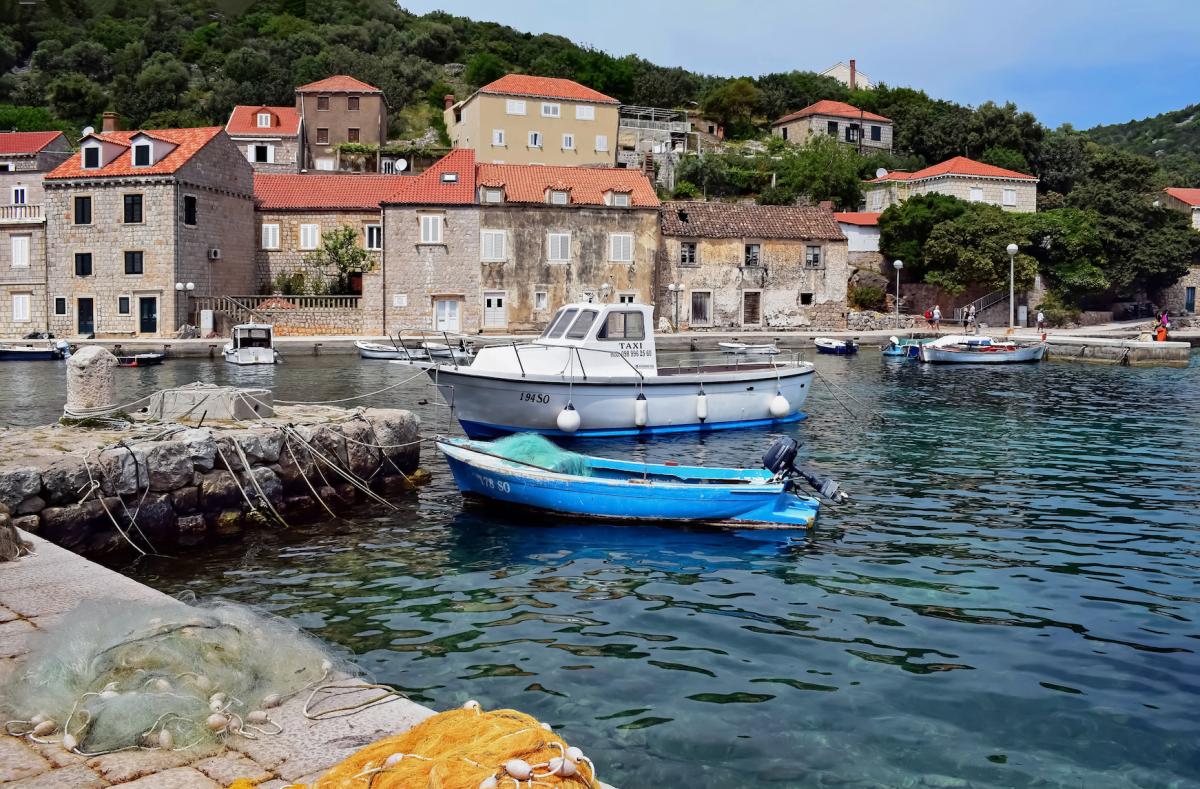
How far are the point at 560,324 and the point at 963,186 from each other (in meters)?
48.2

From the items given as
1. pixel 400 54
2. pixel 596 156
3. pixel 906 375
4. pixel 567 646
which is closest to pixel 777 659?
pixel 567 646

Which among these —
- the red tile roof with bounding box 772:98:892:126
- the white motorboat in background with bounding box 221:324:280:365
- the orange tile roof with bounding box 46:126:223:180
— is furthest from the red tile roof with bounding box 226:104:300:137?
the red tile roof with bounding box 772:98:892:126

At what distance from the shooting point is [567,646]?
832 centimetres

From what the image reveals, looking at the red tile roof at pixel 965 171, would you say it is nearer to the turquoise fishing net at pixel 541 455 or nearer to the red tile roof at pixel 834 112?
the red tile roof at pixel 834 112

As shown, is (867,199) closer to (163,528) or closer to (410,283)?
(410,283)

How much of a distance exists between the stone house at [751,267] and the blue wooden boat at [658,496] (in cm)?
3941

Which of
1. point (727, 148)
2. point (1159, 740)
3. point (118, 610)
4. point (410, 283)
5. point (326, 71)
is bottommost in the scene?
point (1159, 740)

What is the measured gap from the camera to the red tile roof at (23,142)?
178 feet

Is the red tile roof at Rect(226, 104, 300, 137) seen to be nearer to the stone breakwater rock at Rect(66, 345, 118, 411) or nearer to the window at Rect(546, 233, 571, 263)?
the window at Rect(546, 233, 571, 263)

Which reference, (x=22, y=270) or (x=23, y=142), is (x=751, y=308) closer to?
(x=22, y=270)

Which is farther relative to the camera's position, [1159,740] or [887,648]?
[887,648]

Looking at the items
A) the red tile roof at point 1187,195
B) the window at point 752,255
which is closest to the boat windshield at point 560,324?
the window at point 752,255

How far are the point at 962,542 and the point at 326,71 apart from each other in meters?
78.9

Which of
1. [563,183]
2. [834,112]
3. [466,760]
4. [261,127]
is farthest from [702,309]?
[466,760]
